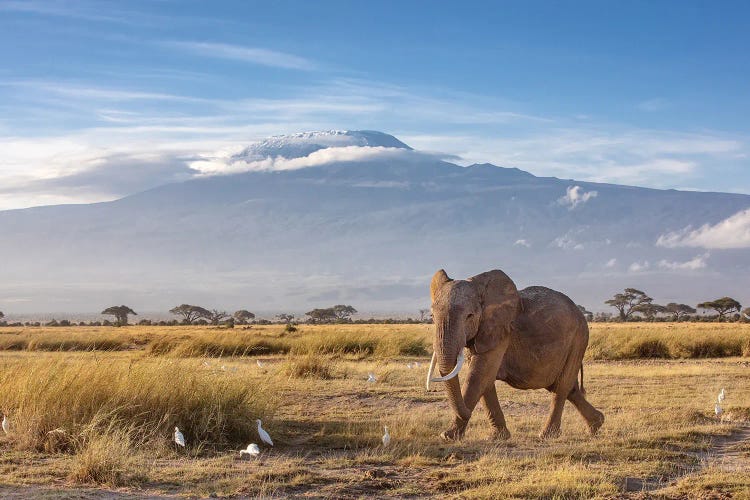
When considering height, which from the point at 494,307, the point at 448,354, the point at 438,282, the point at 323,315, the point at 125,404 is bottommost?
the point at 323,315

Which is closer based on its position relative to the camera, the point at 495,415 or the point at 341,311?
the point at 495,415

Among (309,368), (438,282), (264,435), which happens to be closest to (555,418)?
(438,282)

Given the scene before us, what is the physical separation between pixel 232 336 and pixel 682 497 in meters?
26.7

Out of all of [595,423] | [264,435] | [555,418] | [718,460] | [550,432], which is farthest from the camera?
[595,423]

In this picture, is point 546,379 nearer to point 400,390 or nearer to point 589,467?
point 589,467

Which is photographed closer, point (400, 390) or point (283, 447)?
point (283, 447)

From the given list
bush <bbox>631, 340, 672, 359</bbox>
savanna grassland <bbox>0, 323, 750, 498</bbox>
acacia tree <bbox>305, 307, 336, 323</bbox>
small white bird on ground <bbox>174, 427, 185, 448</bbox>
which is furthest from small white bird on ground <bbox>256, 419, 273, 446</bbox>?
acacia tree <bbox>305, 307, 336, 323</bbox>

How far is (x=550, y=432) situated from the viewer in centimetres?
1266

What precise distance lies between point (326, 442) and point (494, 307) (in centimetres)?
293

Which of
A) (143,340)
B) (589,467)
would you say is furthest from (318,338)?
(589,467)

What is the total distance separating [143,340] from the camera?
123 feet

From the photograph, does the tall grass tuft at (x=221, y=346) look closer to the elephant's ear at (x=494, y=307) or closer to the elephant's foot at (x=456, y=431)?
the elephant's foot at (x=456, y=431)

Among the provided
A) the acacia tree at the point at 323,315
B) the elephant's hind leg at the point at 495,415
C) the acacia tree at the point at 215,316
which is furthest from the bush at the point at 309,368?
the acacia tree at the point at 323,315

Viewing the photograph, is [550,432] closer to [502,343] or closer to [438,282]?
[502,343]
